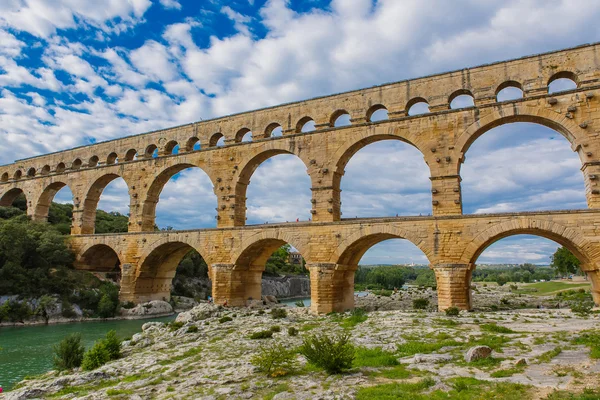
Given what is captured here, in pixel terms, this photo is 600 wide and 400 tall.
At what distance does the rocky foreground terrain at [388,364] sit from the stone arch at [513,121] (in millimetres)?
7401

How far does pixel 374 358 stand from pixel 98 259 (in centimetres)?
2681

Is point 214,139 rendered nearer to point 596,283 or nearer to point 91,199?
point 91,199

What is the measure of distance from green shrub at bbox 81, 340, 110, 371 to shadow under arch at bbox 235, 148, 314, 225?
1151 cm

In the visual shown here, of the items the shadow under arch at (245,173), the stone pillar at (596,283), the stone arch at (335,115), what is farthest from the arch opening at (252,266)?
the stone pillar at (596,283)

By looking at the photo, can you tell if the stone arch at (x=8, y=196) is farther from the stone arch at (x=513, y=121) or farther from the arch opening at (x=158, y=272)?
the stone arch at (x=513, y=121)

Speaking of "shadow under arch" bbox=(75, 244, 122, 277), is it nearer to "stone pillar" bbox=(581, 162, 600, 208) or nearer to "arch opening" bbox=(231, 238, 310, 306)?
"arch opening" bbox=(231, 238, 310, 306)

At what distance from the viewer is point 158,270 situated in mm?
27516

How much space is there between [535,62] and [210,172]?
17.7 meters

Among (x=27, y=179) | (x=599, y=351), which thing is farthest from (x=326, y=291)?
(x=27, y=179)

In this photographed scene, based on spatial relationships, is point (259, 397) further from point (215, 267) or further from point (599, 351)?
point (215, 267)

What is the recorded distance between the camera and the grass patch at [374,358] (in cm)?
881

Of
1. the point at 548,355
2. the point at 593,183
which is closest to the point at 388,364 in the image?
the point at 548,355

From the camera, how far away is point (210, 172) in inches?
975

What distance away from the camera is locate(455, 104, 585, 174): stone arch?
1730 centimetres
